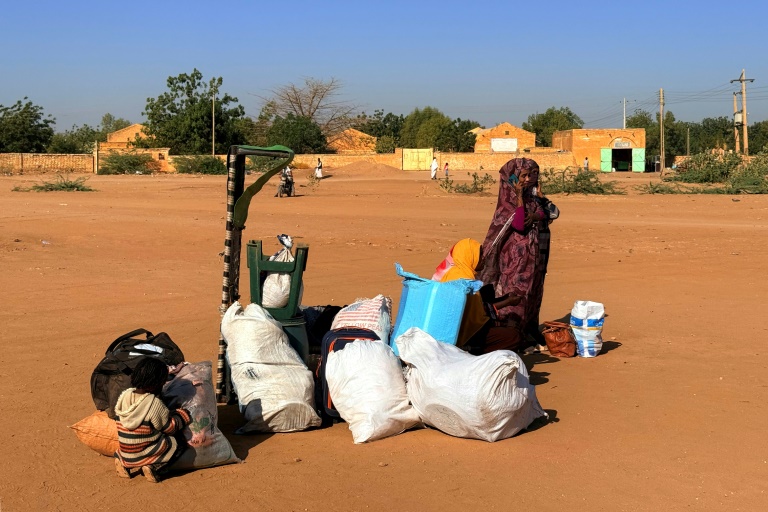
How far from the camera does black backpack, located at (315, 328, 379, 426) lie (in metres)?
5.47

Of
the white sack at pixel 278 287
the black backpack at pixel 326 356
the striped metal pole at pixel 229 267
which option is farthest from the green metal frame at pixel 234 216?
the black backpack at pixel 326 356

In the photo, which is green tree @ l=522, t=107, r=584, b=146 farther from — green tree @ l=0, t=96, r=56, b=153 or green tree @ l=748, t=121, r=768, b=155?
green tree @ l=0, t=96, r=56, b=153

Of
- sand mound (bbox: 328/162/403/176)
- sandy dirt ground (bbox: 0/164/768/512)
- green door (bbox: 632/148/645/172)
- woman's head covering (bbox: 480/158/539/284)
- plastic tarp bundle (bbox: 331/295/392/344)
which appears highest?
green door (bbox: 632/148/645/172)

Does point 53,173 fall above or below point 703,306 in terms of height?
above

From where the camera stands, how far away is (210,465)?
4.75 meters

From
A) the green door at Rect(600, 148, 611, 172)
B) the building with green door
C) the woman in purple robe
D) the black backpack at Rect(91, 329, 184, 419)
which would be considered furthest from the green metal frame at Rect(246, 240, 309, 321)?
the green door at Rect(600, 148, 611, 172)

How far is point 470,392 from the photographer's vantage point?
4969 mm

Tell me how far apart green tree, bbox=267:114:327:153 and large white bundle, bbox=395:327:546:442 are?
53.8m

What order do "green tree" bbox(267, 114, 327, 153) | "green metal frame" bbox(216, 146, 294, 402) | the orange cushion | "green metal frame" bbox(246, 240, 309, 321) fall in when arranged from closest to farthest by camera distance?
the orange cushion
"green metal frame" bbox(246, 240, 309, 321)
"green metal frame" bbox(216, 146, 294, 402)
"green tree" bbox(267, 114, 327, 153)

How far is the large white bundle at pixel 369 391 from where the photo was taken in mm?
5141

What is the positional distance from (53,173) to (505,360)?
138 ft

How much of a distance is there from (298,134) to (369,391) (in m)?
54.5

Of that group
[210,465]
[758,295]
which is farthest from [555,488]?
[758,295]

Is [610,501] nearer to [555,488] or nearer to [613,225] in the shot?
Result: [555,488]
